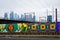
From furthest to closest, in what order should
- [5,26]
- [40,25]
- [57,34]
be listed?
1. [5,26]
2. [40,25]
3. [57,34]

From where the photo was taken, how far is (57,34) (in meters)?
37.8

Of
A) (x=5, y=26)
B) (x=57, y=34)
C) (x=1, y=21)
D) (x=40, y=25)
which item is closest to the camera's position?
(x=57, y=34)

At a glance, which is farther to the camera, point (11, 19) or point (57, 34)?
point (11, 19)

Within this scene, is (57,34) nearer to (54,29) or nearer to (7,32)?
(54,29)

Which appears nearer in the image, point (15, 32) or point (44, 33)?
point (44, 33)

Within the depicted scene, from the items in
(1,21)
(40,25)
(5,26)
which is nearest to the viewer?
(40,25)

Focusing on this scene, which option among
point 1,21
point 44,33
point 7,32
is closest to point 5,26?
Result: point 7,32

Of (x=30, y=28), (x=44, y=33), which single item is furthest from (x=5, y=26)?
(x=44, y=33)

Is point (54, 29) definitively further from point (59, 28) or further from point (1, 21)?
point (1, 21)

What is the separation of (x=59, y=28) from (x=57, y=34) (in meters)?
2.15

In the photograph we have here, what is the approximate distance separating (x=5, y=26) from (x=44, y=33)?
33.1 feet

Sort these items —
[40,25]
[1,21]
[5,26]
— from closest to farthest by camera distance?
[40,25], [5,26], [1,21]

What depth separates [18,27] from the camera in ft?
140

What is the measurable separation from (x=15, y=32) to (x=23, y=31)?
68.5 inches
